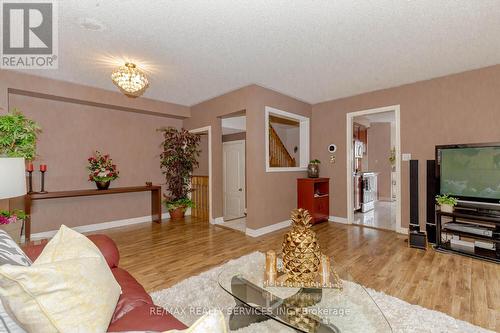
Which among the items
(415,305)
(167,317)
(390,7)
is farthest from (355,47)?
(167,317)

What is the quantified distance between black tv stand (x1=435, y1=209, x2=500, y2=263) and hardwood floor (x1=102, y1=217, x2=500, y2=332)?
0.13 m

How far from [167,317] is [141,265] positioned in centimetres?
207

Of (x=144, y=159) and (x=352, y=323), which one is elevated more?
(x=144, y=159)

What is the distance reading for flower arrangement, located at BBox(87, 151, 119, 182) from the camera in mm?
4281

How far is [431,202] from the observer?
3.45m

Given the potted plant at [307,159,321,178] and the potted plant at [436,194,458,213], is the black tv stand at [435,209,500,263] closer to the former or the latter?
the potted plant at [436,194,458,213]

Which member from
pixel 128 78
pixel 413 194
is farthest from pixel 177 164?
pixel 413 194

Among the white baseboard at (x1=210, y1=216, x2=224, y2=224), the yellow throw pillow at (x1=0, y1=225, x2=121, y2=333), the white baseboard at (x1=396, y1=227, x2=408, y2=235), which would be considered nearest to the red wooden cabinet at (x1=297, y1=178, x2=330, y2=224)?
the white baseboard at (x1=396, y1=227, x2=408, y2=235)

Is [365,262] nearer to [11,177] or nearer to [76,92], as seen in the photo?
[11,177]

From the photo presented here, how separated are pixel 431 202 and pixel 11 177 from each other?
474cm

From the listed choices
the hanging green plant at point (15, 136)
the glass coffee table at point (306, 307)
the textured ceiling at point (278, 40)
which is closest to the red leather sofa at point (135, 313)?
the glass coffee table at point (306, 307)

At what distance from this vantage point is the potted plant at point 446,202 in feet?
10.3

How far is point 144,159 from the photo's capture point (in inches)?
201

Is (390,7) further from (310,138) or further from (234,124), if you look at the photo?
(234,124)
